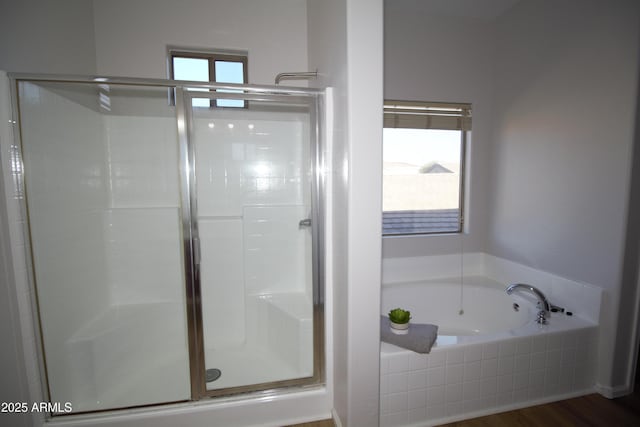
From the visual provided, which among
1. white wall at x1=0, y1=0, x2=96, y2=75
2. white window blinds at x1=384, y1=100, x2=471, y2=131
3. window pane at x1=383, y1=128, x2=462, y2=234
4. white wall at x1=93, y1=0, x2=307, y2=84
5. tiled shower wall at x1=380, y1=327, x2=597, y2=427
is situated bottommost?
tiled shower wall at x1=380, y1=327, x2=597, y2=427

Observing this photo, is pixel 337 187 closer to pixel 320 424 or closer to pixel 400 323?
pixel 400 323

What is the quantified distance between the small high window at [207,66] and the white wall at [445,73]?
1.18 m

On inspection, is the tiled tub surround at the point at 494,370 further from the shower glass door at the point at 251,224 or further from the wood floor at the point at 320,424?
the shower glass door at the point at 251,224

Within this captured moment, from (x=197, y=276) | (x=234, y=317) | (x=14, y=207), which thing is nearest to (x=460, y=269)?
(x=234, y=317)

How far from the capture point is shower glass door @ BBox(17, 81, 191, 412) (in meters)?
1.54

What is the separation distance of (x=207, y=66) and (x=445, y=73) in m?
1.96

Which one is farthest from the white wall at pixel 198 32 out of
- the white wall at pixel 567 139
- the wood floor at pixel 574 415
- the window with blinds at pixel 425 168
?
the wood floor at pixel 574 415

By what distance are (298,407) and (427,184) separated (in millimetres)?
2028

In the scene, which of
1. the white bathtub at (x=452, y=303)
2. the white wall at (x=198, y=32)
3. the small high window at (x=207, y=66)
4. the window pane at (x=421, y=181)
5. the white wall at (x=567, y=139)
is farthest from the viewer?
the window pane at (x=421, y=181)

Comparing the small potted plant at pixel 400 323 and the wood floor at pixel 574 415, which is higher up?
the small potted plant at pixel 400 323

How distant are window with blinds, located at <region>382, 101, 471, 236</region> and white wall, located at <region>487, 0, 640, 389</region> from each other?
0.31 meters

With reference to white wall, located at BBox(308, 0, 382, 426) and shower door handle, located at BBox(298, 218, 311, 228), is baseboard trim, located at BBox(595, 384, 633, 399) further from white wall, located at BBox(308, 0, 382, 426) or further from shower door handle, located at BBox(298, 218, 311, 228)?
shower door handle, located at BBox(298, 218, 311, 228)

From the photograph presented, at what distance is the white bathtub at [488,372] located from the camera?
1.53 m

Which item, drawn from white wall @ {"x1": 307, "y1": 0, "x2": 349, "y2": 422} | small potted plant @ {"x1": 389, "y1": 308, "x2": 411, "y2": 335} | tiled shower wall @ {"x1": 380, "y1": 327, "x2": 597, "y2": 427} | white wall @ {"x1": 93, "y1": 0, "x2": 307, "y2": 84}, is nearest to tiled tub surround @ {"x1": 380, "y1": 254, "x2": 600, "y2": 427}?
tiled shower wall @ {"x1": 380, "y1": 327, "x2": 597, "y2": 427}
